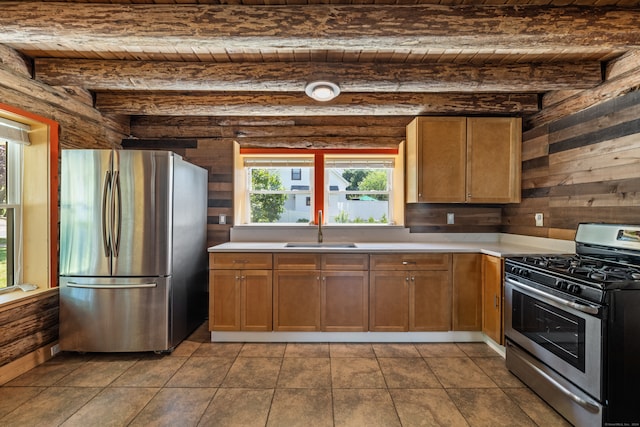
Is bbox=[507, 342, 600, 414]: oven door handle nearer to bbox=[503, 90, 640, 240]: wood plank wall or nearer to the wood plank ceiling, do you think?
bbox=[503, 90, 640, 240]: wood plank wall

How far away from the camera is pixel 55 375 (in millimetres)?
2371

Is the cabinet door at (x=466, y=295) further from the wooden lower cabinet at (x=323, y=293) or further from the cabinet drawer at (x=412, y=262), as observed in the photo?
the wooden lower cabinet at (x=323, y=293)

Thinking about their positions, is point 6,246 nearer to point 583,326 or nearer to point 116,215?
point 116,215

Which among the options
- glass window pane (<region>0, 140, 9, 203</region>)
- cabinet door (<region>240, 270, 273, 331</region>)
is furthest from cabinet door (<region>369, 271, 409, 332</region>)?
glass window pane (<region>0, 140, 9, 203</region>)

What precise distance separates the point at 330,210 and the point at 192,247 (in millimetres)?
1584

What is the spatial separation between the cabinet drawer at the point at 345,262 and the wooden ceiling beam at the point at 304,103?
4.67 ft

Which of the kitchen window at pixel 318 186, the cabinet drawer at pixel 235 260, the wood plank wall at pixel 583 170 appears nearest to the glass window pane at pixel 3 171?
the cabinet drawer at pixel 235 260

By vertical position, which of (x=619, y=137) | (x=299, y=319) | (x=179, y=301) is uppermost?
(x=619, y=137)

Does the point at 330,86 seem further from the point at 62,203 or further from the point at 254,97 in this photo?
the point at 62,203

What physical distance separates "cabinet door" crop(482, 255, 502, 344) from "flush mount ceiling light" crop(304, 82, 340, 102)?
1977mm

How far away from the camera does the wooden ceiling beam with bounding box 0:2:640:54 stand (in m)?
1.85

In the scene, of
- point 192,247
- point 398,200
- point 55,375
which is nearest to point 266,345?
point 192,247

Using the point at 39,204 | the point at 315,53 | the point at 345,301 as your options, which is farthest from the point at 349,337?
the point at 39,204

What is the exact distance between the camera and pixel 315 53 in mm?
2473
